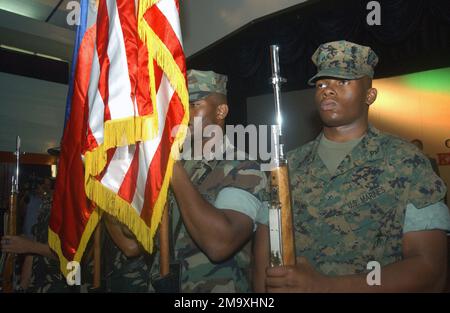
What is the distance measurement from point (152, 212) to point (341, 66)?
790 mm

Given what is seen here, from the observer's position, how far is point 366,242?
125 centimetres

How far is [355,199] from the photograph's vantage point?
50.6 inches

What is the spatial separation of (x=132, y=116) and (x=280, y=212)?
579 millimetres

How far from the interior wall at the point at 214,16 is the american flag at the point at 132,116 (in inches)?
103

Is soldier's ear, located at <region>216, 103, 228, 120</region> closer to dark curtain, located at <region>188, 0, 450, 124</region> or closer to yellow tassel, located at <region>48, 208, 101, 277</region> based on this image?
yellow tassel, located at <region>48, 208, 101, 277</region>

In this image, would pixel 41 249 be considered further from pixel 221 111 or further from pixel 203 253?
pixel 221 111

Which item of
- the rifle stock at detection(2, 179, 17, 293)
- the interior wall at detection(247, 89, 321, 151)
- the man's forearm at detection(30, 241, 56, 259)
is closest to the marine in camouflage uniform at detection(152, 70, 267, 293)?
the man's forearm at detection(30, 241, 56, 259)

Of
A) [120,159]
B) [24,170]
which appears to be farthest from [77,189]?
[24,170]

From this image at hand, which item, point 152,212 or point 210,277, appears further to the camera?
point 210,277

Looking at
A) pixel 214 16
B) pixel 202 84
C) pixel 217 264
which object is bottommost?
pixel 217 264

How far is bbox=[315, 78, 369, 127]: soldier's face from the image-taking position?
4.45ft

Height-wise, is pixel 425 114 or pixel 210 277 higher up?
pixel 425 114

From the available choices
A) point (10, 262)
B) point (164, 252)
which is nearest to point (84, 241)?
point (164, 252)

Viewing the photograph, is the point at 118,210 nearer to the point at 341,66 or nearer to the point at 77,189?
the point at 77,189
